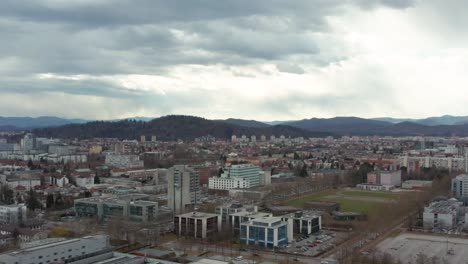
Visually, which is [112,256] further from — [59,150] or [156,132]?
[156,132]

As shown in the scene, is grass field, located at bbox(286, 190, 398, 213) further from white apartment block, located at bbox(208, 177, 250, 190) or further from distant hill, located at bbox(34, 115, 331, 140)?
distant hill, located at bbox(34, 115, 331, 140)

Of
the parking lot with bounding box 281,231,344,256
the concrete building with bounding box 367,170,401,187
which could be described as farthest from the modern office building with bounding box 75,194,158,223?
the concrete building with bounding box 367,170,401,187

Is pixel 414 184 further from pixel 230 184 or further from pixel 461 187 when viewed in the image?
pixel 230 184

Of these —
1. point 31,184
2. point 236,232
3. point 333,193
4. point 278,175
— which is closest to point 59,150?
point 31,184

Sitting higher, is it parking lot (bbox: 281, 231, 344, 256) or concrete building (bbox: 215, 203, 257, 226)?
concrete building (bbox: 215, 203, 257, 226)

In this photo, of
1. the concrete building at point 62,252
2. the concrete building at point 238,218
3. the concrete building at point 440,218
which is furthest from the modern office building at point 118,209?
the concrete building at point 440,218
